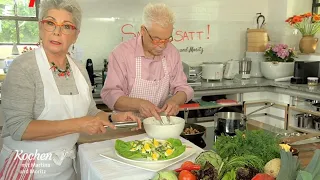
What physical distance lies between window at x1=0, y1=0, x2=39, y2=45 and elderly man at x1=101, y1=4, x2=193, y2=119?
1.85 m

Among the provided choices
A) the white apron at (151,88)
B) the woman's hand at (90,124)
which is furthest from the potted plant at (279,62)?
the woman's hand at (90,124)

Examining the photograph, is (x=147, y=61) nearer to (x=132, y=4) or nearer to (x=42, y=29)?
(x=42, y=29)

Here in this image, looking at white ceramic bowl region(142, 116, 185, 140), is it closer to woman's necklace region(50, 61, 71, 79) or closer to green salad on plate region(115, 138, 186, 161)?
green salad on plate region(115, 138, 186, 161)

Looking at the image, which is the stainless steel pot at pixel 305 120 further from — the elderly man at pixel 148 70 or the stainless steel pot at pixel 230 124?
the stainless steel pot at pixel 230 124

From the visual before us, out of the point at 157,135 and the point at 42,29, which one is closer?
the point at 42,29

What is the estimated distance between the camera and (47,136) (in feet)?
4.74

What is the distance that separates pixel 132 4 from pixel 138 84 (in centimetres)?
183

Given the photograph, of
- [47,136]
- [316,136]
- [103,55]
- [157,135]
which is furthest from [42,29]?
[103,55]

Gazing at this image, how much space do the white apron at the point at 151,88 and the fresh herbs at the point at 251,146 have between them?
1.01 meters

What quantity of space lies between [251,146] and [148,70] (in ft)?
3.69

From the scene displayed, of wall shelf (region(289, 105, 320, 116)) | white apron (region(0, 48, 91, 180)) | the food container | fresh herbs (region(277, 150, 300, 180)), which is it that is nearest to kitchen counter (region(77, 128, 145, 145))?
white apron (region(0, 48, 91, 180))

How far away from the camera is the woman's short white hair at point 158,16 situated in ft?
6.54

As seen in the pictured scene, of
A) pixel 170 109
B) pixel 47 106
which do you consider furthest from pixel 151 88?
pixel 47 106

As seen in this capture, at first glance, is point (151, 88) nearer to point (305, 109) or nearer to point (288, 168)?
point (288, 168)
